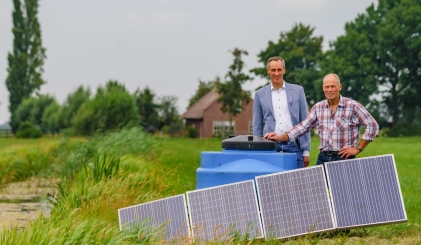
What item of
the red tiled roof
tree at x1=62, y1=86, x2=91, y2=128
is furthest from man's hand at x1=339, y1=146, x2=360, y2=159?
the red tiled roof

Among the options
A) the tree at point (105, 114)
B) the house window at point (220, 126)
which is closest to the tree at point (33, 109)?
the house window at point (220, 126)

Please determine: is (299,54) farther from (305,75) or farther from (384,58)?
(384,58)

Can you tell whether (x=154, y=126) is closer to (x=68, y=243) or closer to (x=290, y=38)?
(x=290, y=38)

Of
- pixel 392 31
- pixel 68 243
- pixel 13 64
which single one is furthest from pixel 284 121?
pixel 13 64

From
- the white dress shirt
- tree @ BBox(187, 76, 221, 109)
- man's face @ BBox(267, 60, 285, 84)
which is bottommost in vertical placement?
the white dress shirt

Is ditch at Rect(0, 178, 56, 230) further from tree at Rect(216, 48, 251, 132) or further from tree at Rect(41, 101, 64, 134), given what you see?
tree at Rect(41, 101, 64, 134)

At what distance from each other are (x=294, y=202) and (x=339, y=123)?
3.16 ft

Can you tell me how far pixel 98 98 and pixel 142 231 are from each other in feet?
151

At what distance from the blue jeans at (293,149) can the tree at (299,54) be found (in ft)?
184

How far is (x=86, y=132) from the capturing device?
50.6 m

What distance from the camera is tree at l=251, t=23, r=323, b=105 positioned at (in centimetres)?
6538

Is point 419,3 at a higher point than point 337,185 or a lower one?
higher

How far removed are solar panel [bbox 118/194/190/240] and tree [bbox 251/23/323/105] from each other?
5694 cm

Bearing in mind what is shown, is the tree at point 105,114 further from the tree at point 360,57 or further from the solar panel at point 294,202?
the solar panel at point 294,202
